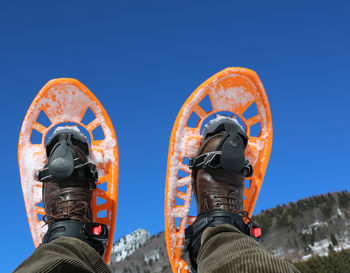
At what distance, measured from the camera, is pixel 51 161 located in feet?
9.09

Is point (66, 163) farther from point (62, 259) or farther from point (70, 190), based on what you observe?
point (62, 259)

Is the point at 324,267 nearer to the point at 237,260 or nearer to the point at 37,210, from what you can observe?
the point at 37,210

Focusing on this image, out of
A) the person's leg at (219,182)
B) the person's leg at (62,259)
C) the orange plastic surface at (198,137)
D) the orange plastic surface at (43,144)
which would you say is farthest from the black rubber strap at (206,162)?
the person's leg at (62,259)

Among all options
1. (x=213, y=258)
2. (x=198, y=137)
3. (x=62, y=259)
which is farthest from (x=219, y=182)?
(x=62, y=259)

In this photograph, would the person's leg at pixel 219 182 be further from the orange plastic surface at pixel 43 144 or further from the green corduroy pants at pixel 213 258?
the orange plastic surface at pixel 43 144

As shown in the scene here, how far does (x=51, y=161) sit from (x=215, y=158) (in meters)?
1.43

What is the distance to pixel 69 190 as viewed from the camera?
283 centimetres

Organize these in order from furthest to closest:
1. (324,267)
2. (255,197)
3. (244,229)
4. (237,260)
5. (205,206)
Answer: (324,267) → (255,197) → (205,206) → (244,229) → (237,260)

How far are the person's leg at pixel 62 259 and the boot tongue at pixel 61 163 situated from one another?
1151mm

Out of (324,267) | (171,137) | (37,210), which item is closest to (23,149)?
(37,210)

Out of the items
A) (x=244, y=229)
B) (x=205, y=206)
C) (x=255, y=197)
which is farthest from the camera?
(x=255, y=197)

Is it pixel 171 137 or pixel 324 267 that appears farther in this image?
pixel 324 267

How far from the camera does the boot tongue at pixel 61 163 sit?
270 centimetres

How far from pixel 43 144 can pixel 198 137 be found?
5.40 feet
